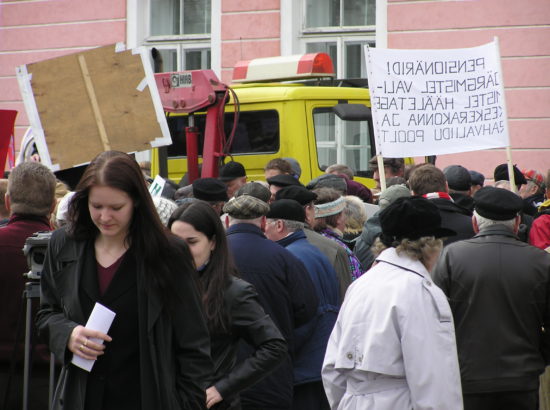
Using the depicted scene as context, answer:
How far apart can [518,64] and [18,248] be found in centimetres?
959

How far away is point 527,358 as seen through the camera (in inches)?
220

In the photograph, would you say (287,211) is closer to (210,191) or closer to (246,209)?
(246,209)

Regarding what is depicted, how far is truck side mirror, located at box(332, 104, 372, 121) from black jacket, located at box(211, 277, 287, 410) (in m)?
6.61

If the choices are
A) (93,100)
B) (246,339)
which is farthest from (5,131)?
(246,339)

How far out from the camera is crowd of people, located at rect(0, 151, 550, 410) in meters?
3.63

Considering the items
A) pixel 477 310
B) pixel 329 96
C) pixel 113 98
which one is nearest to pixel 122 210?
pixel 477 310

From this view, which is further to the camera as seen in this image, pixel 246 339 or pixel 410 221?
pixel 246 339

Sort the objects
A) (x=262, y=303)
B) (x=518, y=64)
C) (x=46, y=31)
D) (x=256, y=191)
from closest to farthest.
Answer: (x=262, y=303) → (x=256, y=191) → (x=518, y=64) → (x=46, y=31)

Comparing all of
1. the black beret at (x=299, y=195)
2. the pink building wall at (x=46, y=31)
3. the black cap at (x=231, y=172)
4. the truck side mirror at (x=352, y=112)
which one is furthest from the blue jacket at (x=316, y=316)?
the pink building wall at (x=46, y=31)

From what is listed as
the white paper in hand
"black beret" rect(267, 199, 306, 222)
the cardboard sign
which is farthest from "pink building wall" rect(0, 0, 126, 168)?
the white paper in hand

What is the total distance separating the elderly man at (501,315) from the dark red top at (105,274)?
246 cm

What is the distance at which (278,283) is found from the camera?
509 cm

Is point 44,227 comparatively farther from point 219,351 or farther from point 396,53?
point 396,53

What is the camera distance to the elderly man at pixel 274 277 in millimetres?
5012
